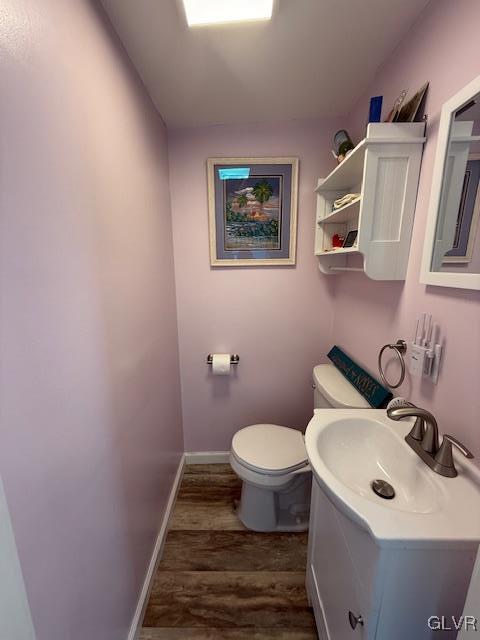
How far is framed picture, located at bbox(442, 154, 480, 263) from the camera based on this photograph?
28.0 inches

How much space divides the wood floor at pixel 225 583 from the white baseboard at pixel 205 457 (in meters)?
0.33

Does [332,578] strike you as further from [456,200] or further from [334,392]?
Answer: [456,200]

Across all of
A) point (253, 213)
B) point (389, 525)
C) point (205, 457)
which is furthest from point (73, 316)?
point (205, 457)

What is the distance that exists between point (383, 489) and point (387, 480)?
70 millimetres

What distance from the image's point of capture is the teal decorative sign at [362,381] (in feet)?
3.56

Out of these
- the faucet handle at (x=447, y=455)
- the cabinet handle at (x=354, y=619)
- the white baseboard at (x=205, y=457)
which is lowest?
the white baseboard at (x=205, y=457)

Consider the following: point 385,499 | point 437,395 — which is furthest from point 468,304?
point 385,499

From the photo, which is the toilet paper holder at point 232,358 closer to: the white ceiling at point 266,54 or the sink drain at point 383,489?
the sink drain at point 383,489

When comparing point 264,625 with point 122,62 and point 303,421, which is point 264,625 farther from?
point 122,62

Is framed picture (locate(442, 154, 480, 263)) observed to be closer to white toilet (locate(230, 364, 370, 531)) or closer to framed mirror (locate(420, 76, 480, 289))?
framed mirror (locate(420, 76, 480, 289))

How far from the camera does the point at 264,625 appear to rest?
107 cm

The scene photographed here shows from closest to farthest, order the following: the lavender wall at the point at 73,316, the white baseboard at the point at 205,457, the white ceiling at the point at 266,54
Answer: the lavender wall at the point at 73,316 → the white ceiling at the point at 266,54 → the white baseboard at the point at 205,457

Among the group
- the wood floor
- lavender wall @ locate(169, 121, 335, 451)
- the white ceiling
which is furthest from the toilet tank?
the white ceiling

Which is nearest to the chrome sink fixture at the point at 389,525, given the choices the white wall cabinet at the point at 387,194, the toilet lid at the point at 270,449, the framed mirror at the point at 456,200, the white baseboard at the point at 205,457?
the toilet lid at the point at 270,449
